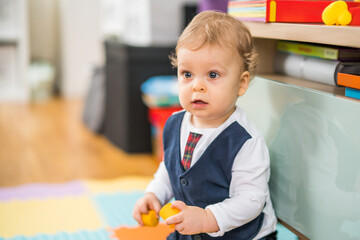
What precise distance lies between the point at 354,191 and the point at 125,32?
6.58 ft

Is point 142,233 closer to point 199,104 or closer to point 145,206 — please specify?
point 145,206

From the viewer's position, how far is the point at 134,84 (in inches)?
88.5

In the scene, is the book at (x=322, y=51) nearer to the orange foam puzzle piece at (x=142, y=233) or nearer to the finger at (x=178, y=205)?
the finger at (x=178, y=205)

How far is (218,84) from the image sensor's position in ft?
2.90

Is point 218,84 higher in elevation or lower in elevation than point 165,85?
higher

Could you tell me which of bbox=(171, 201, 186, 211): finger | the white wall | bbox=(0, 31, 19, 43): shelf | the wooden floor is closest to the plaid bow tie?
bbox=(171, 201, 186, 211): finger

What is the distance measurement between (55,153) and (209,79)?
154cm

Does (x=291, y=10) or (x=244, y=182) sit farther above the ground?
Answer: (x=291, y=10)

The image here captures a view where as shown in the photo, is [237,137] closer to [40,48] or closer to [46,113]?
[46,113]

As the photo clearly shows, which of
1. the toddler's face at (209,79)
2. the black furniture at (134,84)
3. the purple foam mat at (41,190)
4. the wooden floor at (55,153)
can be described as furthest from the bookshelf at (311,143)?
the black furniture at (134,84)

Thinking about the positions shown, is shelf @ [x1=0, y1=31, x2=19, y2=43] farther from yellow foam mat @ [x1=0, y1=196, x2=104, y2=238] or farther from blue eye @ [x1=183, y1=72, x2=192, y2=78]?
blue eye @ [x1=183, y1=72, x2=192, y2=78]

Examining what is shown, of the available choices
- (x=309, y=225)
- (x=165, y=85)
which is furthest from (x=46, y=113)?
(x=309, y=225)

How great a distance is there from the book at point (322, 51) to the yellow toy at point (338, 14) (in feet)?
0.29

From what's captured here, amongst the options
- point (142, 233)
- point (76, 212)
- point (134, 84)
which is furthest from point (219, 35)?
point (134, 84)
